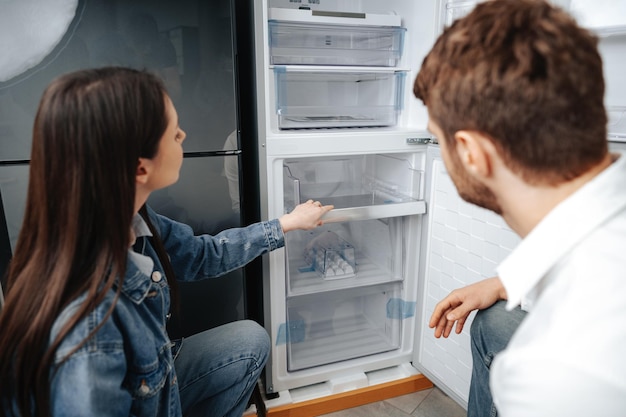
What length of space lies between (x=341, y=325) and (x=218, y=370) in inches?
31.7

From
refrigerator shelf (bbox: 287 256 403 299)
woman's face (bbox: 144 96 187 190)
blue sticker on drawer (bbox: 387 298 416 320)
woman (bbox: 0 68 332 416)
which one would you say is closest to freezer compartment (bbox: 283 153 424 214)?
refrigerator shelf (bbox: 287 256 403 299)

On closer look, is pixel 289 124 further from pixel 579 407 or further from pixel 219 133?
pixel 579 407

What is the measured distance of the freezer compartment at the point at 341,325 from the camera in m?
1.74

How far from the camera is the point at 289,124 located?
60.0 inches

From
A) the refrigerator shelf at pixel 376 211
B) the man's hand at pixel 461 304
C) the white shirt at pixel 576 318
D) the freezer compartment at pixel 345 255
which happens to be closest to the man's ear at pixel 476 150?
the white shirt at pixel 576 318

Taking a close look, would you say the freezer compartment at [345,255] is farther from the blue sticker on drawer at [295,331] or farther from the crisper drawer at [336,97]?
the crisper drawer at [336,97]

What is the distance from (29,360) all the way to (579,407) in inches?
32.2

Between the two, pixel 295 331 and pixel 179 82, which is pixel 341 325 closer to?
pixel 295 331

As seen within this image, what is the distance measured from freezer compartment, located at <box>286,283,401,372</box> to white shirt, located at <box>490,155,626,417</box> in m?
1.12

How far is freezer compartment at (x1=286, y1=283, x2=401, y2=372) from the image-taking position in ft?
5.70

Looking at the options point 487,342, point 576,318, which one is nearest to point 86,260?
point 576,318

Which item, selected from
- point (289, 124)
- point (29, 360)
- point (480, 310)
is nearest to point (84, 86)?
point (29, 360)

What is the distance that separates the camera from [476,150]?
697mm

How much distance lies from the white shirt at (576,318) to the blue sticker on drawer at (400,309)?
1.10 m
